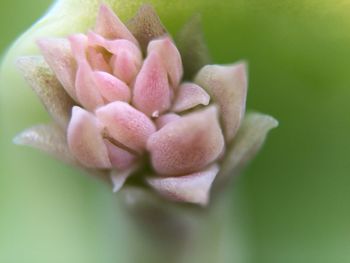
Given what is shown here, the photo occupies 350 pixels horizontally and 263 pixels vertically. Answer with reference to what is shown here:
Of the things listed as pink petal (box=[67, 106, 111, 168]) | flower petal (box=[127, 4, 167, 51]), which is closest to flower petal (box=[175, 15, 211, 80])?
flower petal (box=[127, 4, 167, 51])

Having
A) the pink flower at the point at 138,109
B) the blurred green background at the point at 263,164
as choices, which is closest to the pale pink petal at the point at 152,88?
the pink flower at the point at 138,109

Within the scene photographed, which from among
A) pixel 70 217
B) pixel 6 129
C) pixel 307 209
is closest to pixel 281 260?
pixel 307 209

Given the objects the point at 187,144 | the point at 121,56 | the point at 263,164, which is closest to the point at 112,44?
the point at 121,56

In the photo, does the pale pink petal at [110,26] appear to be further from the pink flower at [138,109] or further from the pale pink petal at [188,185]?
the pale pink petal at [188,185]

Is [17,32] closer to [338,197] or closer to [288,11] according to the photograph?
[288,11]

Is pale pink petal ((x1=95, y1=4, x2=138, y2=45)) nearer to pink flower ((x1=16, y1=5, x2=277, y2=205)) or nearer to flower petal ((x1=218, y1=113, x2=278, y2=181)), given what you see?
pink flower ((x1=16, y1=5, x2=277, y2=205))

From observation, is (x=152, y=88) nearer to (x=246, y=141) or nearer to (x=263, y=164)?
(x=246, y=141)
